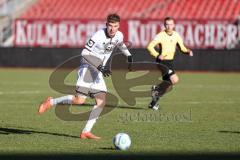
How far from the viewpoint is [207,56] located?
33.7 metres

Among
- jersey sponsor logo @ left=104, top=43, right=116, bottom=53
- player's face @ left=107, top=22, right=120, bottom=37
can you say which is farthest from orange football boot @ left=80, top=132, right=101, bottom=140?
player's face @ left=107, top=22, right=120, bottom=37

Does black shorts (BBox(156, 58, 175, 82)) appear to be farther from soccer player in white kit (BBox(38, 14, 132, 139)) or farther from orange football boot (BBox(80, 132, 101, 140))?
orange football boot (BBox(80, 132, 101, 140))

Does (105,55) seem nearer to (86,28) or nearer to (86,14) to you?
(86,28)

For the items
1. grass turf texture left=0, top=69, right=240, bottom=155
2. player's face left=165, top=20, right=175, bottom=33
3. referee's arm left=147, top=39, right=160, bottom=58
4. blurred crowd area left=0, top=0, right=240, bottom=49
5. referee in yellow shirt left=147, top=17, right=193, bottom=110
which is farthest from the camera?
blurred crowd area left=0, top=0, right=240, bottom=49

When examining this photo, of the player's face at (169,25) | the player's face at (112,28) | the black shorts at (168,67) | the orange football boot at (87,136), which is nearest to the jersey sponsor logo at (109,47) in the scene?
the player's face at (112,28)

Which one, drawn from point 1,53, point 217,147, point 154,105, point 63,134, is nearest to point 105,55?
point 63,134

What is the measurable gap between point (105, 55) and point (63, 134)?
158 cm

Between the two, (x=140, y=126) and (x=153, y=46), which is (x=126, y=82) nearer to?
(x=153, y=46)

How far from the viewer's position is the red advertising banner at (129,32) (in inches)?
1399

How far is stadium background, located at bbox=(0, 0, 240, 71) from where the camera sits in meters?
34.1

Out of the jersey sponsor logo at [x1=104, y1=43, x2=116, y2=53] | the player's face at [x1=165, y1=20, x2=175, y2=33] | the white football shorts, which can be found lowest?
the white football shorts

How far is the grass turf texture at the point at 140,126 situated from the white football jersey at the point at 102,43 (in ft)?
4.71

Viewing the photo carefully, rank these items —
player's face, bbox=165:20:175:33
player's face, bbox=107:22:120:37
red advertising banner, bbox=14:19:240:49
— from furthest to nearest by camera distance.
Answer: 1. red advertising banner, bbox=14:19:240:49
2. player's face, bbox=165:20:175:33
3. player's face, bbox=107:22:120:37
